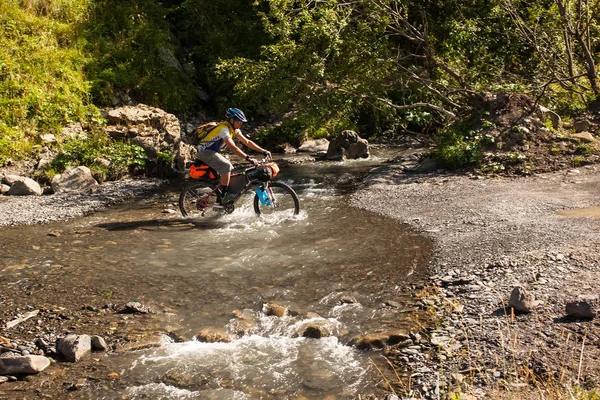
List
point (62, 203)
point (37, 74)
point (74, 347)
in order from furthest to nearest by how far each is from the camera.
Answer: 1. point (37, 74)
2. point (62, 203)
3. point (74, 347)

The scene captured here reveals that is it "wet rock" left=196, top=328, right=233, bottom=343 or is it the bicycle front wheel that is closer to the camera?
"wet rock" left=196, top=328, right=233, bottom=343

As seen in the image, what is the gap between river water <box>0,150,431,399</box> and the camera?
575 centimetres

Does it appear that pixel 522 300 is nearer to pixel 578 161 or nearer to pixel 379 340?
pixel 379 340

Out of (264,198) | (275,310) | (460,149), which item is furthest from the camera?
(460,149)

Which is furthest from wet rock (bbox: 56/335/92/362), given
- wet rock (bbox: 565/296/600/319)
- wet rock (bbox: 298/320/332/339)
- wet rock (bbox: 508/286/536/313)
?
wet rock (bbox: 565/296/600/319)

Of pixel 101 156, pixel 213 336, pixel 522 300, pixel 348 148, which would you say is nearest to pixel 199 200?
pixel 101 156

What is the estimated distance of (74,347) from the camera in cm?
613

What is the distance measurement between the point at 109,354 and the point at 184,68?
67.2 feet

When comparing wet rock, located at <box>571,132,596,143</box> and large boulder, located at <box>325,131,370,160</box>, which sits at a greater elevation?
wet rock, located at <box>571,132,596,143</box>

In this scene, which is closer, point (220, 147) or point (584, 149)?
point (220, 147)

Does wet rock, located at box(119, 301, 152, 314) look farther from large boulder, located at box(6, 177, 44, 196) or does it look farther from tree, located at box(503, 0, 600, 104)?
tree, located at box(503, 0, 600, 104)

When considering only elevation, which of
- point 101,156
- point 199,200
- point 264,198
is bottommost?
Result: point 199,200

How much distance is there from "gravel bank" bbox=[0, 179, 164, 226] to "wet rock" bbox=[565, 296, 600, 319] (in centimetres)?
1019

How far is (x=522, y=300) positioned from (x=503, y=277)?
1.08 meters
